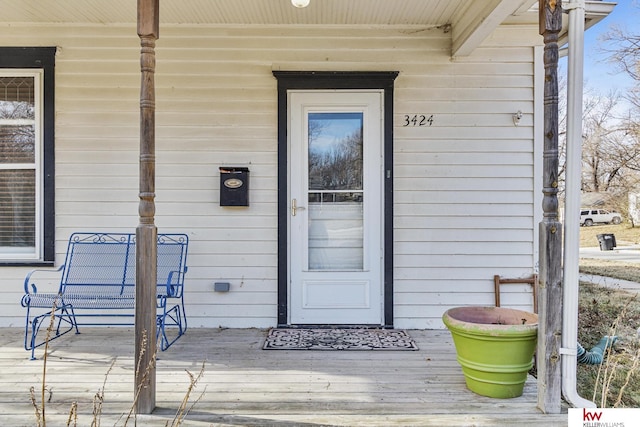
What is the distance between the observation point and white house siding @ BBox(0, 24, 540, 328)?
3877 millimetres

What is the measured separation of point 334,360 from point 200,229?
67.3 inches

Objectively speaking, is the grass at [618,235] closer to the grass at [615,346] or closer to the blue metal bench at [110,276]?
the grass at [615,346]

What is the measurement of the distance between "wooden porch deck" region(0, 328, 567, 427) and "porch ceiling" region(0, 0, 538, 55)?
2.61 m

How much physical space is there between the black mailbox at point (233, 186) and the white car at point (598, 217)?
66.4 feet

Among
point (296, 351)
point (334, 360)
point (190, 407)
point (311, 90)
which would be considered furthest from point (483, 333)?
point (311, 90)

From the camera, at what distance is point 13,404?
Answer: 2.39 meters

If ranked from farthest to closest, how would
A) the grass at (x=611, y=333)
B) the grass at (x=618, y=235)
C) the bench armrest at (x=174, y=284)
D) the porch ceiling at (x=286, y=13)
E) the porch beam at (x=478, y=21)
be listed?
the grass at (x=618, y=235)
the porch ceiling at (x=286, y=13)
the bench armrest at (x=174, y=284)
the porch beam at (x=478, y=21)
the grass at (x=611, y=333)

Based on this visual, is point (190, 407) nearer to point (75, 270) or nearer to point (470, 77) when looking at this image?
point (75, 270)

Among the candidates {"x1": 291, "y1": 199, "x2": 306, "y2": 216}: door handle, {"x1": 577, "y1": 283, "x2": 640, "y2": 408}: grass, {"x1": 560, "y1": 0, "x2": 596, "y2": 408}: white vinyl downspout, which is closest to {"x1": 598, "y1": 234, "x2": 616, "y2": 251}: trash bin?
{"x1": 577, "y1": 283, "x2": 640, "y2": 408}: grass

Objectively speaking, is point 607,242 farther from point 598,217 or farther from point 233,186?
point 233,186

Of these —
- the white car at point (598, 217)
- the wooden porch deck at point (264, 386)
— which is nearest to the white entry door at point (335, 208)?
the wooden porch deck at point (264, 386)

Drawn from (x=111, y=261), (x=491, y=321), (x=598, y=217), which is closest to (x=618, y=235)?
(x=598, y=217)

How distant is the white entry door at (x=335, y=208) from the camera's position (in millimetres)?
3885

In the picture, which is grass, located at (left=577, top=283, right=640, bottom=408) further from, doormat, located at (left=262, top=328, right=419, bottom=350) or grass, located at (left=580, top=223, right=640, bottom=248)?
grass, located at (left=580, top=223, right=640, bottom=248)
